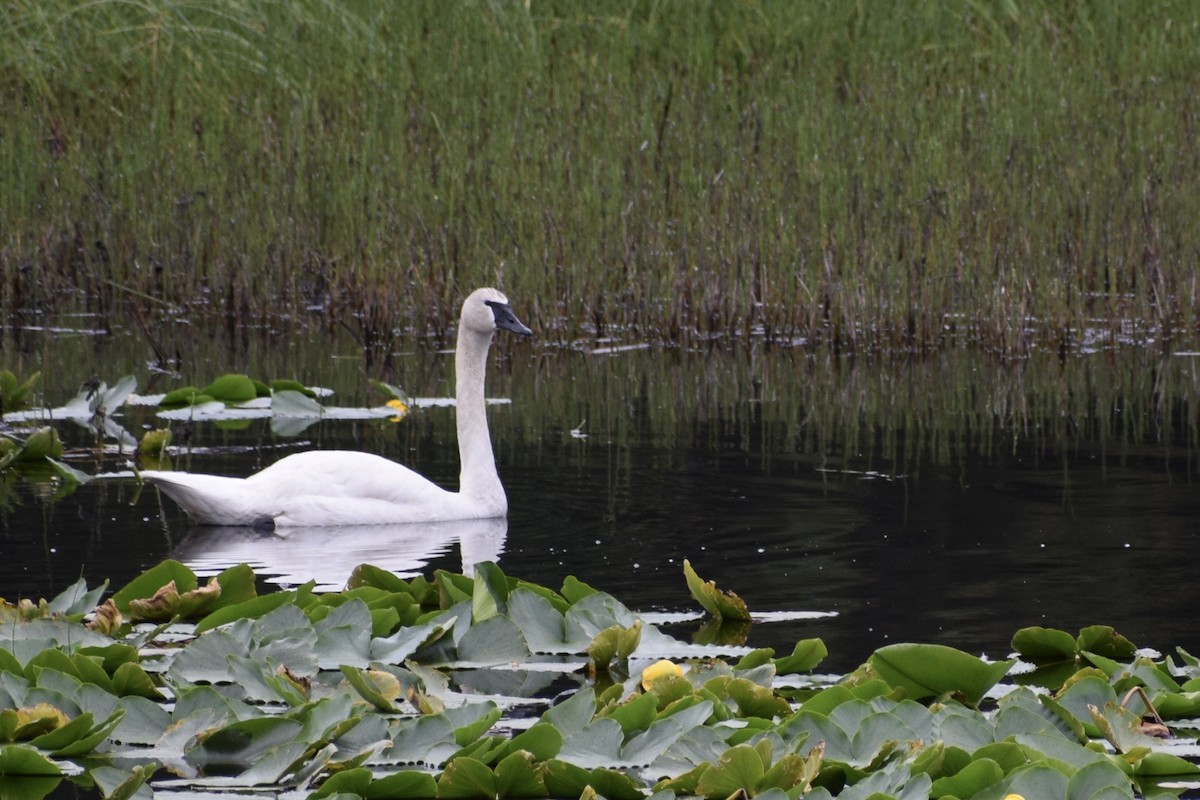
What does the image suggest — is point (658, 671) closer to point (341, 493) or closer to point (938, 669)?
point (938, 669)

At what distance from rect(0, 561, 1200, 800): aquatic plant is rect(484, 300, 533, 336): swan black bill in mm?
3282

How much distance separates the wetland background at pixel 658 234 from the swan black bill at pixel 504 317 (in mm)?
619

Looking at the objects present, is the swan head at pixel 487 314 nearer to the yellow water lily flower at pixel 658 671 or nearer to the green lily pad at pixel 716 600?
the green lily pad at pixel 716 600

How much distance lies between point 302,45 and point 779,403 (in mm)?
5889

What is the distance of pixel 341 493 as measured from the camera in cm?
750

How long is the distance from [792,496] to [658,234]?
16.8 ft

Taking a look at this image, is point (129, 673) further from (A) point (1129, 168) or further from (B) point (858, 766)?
(A) point (1129, 168)

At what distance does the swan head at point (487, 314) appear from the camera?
8.19 meters

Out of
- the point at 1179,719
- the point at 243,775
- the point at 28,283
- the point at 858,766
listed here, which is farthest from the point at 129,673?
the point at 28,283

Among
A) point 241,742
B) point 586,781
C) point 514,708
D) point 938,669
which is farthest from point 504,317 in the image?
point 586,781

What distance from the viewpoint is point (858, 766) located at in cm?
382

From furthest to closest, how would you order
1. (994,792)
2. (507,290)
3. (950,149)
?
(950,149) → (507,290) → (994,792)

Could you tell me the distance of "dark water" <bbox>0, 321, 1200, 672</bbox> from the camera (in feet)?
19.8

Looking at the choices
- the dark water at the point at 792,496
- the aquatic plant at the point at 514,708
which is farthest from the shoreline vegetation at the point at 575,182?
the aquatic plant at the point at 514,708
